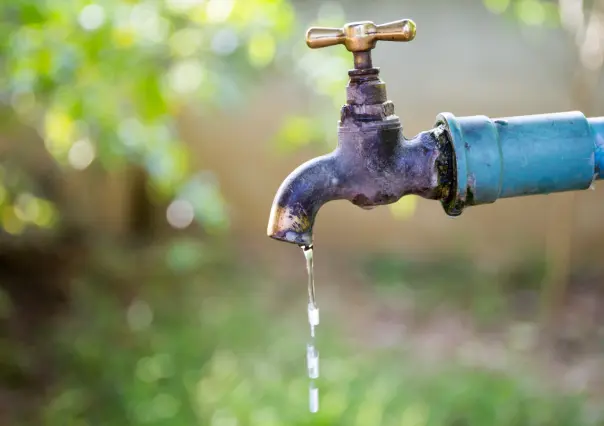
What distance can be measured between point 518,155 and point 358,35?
0.78 feet

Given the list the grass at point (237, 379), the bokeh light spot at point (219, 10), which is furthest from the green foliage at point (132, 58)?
the grass at point (237, 379)

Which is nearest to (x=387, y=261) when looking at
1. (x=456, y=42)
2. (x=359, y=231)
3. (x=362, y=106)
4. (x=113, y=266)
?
(x=359, y=231)

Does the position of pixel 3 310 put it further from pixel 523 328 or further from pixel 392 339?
pixel 523 328

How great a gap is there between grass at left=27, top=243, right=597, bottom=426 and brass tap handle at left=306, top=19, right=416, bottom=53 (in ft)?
5.06

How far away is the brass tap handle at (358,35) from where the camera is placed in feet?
2.64

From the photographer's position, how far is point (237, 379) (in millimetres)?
2420

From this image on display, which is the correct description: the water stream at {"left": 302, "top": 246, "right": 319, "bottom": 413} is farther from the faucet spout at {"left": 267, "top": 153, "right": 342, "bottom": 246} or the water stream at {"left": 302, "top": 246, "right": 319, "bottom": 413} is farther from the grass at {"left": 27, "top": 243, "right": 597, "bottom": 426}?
the grass at {"left": 27, "top": 243, "right": 597, "bottom": 426}

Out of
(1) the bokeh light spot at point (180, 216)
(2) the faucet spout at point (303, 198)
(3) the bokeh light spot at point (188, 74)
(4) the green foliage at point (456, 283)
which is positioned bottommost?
(4) the green foliage at point (456, 283)

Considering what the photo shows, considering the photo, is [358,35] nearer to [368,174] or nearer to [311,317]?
[368,174]

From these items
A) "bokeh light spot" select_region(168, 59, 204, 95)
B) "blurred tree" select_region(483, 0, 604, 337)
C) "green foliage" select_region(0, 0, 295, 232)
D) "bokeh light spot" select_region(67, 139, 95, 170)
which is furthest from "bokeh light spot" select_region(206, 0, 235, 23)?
"blurred tree" select_region(483, 0, 604, 337)

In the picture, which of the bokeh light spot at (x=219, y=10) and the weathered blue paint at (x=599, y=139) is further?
the bokeh light spot at (x=219, y=10)

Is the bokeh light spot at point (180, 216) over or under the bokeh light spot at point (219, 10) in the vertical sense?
under

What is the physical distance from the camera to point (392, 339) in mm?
2764

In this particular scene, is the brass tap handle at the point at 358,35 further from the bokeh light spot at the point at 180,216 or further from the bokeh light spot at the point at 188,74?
the bokeh light spot at the point at 180,216
